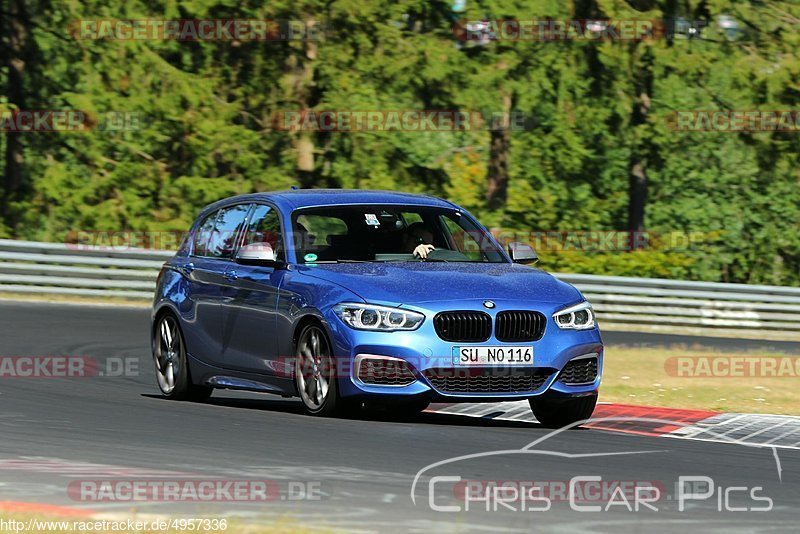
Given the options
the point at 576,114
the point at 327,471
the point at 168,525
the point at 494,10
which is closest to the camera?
the point at 168,525

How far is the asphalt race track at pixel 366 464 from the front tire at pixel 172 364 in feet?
0.77

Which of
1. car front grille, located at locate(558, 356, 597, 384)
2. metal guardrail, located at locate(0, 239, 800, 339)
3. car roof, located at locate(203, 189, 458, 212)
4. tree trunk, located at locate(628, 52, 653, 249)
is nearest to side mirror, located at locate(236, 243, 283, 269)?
car roof, located at locate(203, 189, 458, 212)

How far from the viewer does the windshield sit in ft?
38.6

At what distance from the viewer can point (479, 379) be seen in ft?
35.1

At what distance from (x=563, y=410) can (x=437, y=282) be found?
1431 mm

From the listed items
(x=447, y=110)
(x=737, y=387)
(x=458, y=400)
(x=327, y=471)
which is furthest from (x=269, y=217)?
(x=447, y=110)

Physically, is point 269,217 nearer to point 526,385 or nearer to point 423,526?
point 526,385

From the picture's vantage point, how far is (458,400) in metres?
10.7

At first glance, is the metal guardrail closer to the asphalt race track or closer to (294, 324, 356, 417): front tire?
the asphalt race track

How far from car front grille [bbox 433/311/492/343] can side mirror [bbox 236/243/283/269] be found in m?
1.59

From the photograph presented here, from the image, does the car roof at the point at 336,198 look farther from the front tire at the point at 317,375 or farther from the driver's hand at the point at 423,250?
the front tire at the point at 317,375

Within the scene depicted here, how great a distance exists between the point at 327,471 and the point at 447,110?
87.0 feet

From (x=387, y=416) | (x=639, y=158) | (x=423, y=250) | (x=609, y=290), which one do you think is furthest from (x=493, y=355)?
(x=639, y=158)

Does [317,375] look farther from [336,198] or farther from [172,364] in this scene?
[172,364]
